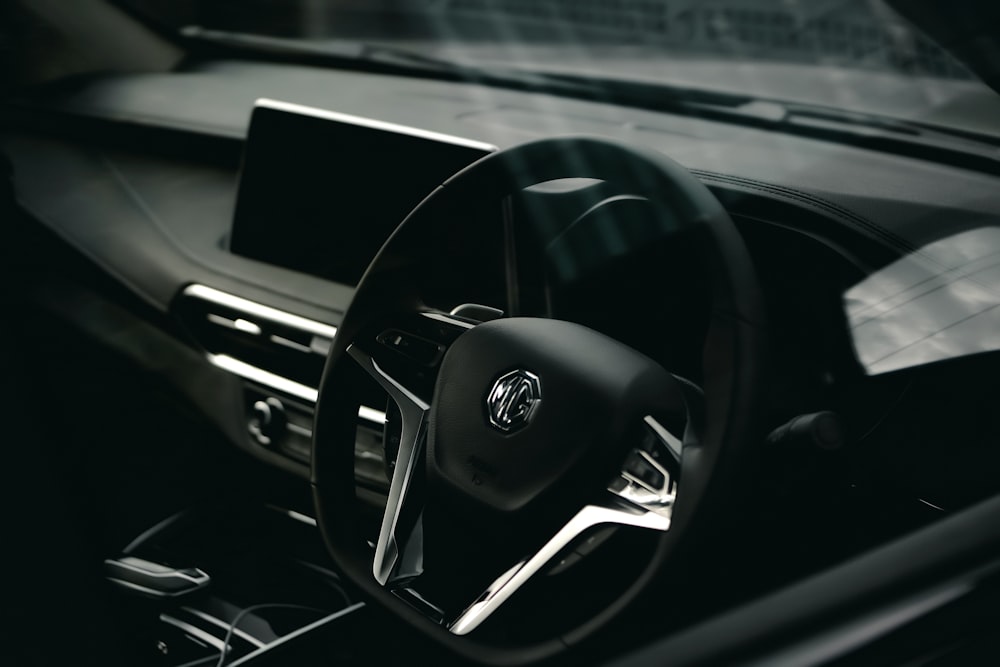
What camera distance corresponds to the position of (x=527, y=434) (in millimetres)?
1360

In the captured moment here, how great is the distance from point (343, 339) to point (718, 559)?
65 centimetres

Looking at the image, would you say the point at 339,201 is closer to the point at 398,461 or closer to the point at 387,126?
the point at 387,126

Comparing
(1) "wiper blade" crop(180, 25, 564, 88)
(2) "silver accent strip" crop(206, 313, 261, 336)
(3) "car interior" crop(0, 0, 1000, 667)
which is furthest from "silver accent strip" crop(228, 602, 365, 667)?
(1) "wiper blade" crop(180, 25, 564, 88)

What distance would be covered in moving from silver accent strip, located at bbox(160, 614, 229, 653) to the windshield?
155cm

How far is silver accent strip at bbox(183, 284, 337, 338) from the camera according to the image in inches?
88.7

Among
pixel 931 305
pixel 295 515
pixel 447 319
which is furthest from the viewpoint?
pixel 295 515

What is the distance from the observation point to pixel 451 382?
150cm

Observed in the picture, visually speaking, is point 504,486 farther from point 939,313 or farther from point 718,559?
point 939,313

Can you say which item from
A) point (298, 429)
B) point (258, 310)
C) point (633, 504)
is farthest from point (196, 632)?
point (633, 504)

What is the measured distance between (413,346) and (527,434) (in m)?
0.35

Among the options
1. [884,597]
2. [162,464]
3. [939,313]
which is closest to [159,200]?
[162,464]

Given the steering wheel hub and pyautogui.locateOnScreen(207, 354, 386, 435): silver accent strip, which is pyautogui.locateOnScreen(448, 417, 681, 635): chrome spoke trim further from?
pyautogui.locateOnScreen(207, 354, 386, 435): silver accent strip

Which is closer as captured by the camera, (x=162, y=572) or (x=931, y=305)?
(x=931, y=305)

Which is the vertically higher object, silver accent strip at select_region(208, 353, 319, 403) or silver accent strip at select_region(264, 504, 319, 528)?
silver accent strip at select_region(208, 353, 319, 403)
